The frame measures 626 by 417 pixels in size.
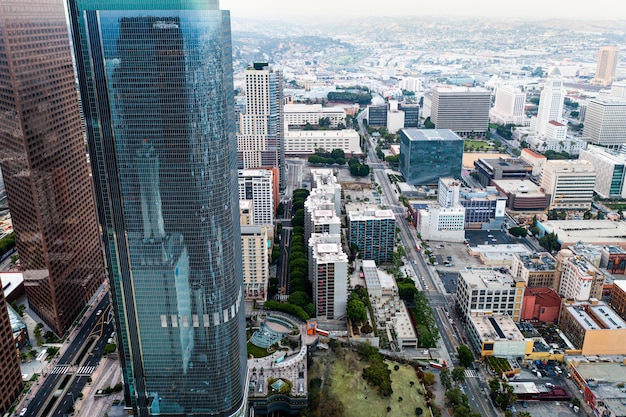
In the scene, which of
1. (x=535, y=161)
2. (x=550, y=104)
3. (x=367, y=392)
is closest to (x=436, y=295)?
(x=367, y=392)

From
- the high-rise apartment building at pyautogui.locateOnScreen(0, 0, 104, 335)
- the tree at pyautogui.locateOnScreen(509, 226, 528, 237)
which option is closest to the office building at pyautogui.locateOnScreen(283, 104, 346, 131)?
the tree at pyautogui.locateOnScreen(509, 226, 528, 237)

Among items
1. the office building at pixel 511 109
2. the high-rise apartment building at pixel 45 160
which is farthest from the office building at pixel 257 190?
the office building at pixel 511 109

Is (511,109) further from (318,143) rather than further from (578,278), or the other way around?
(578,278)

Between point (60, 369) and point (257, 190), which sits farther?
point (257, 190)

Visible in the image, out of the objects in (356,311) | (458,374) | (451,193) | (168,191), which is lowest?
(458,374)

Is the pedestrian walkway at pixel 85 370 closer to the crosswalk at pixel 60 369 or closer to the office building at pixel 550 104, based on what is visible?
the crosswalk at pixel 60 369

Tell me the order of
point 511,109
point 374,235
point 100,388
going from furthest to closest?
point 511,109, point 374,235, point 100,388

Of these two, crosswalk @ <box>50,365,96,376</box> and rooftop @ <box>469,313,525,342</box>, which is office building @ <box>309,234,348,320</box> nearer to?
rooftop @ <box>469,313,525,342</box>

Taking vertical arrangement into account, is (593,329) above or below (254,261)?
below
